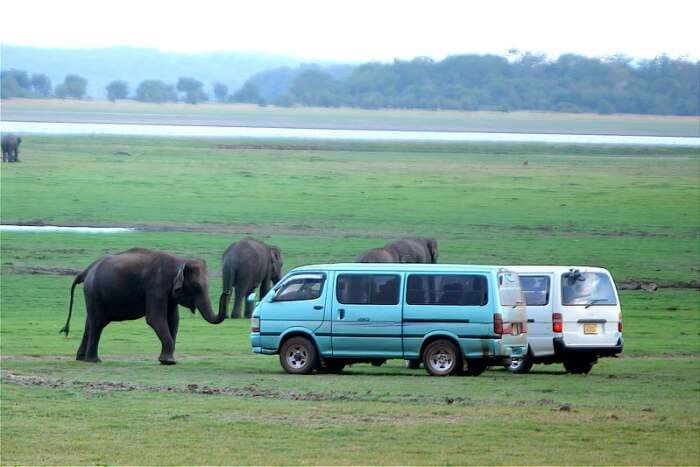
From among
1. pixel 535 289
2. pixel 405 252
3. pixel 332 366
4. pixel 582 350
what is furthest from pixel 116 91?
pixel 582 350

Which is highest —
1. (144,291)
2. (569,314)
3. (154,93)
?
(154,93)

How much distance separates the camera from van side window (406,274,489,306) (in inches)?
809

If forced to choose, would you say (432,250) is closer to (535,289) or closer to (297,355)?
(535,289)

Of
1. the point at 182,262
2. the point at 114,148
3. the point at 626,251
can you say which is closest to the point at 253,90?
the point at 114,148

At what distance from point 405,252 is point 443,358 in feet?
37.2

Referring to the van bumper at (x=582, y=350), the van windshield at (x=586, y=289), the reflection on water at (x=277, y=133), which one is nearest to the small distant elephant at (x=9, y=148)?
the reflection on water at (x=277, y=133)

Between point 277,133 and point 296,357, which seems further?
point 277,133

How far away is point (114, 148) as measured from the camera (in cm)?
8138

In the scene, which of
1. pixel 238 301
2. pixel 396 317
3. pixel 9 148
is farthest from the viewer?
pixel 9 148

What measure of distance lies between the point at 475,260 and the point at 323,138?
6317 centimetres

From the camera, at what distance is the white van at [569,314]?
22.0m

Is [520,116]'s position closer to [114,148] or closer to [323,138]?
A: [323,138]

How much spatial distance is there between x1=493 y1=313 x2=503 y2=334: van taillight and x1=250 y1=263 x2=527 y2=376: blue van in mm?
13

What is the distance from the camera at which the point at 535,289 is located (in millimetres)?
22219
